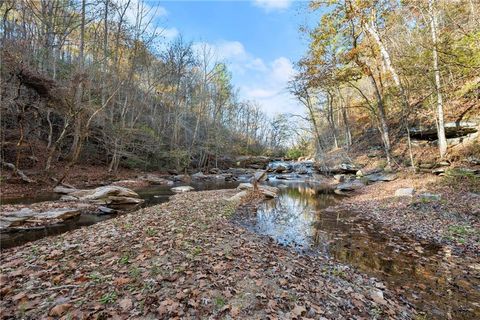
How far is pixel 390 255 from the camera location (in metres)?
6.08

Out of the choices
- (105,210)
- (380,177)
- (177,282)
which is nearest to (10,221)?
(105,210)

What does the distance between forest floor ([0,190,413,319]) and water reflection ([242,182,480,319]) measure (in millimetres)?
540

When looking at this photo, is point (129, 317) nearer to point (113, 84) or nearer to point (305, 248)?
point (305, 248)

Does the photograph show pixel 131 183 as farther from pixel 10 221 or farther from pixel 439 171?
pixel 439 171

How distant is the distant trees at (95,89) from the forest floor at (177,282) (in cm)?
1156

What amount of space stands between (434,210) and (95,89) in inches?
928

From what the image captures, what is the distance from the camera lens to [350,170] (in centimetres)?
2098

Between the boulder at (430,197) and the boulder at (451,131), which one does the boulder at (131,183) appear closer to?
the boulder at (430,197)

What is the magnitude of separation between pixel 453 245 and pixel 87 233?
9636 millimetres

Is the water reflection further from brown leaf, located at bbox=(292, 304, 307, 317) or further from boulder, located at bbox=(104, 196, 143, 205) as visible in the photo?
boulder, located at bbox=(104, 196, 143, 205)

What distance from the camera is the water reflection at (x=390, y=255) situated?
13.7ft

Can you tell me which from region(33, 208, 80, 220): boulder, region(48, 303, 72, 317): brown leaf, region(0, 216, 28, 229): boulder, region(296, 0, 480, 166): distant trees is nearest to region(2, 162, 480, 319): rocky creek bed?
region(48, 303, 72, 317): brown leaf

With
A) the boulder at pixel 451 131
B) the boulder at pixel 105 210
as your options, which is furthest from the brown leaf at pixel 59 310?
the boulder at pixel 451 131

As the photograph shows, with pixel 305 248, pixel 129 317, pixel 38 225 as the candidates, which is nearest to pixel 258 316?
pixel 129 317
